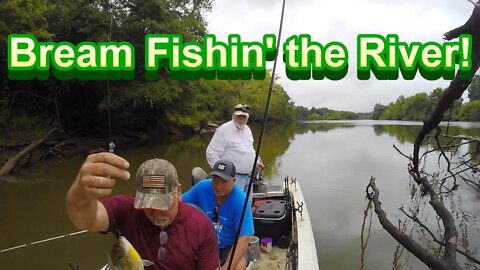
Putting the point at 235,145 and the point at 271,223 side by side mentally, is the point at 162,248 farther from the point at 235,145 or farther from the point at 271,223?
the point at 235,145

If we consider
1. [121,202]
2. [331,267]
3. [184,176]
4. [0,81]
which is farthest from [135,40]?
[121,202]

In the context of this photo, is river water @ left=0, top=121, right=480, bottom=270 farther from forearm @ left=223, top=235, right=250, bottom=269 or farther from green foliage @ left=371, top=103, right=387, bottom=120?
green foliage @ left=371, top=103, right=387, bottom=120

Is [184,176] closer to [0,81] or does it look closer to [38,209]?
[38,209]

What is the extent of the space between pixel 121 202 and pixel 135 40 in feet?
67.9

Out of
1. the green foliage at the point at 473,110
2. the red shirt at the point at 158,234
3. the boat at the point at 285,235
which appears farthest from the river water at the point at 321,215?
the red shirt at the point at 158,234

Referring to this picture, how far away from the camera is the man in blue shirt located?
127 inches

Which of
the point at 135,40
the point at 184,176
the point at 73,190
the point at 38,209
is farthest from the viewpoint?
the point at 135,40

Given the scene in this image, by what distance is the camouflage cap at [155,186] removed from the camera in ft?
6.26

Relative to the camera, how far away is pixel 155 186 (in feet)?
6.32

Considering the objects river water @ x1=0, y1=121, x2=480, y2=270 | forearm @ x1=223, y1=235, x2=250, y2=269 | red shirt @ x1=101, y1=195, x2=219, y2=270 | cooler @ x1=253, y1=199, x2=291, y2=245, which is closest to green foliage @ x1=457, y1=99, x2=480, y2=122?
river water @ x1=0, y1=121, x2=480, y2=270

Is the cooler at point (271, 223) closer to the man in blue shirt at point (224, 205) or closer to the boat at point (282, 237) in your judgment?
the boat at point (282, 237)

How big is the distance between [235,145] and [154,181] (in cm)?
336

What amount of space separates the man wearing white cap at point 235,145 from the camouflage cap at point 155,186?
3151mm

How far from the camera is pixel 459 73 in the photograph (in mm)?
1185
